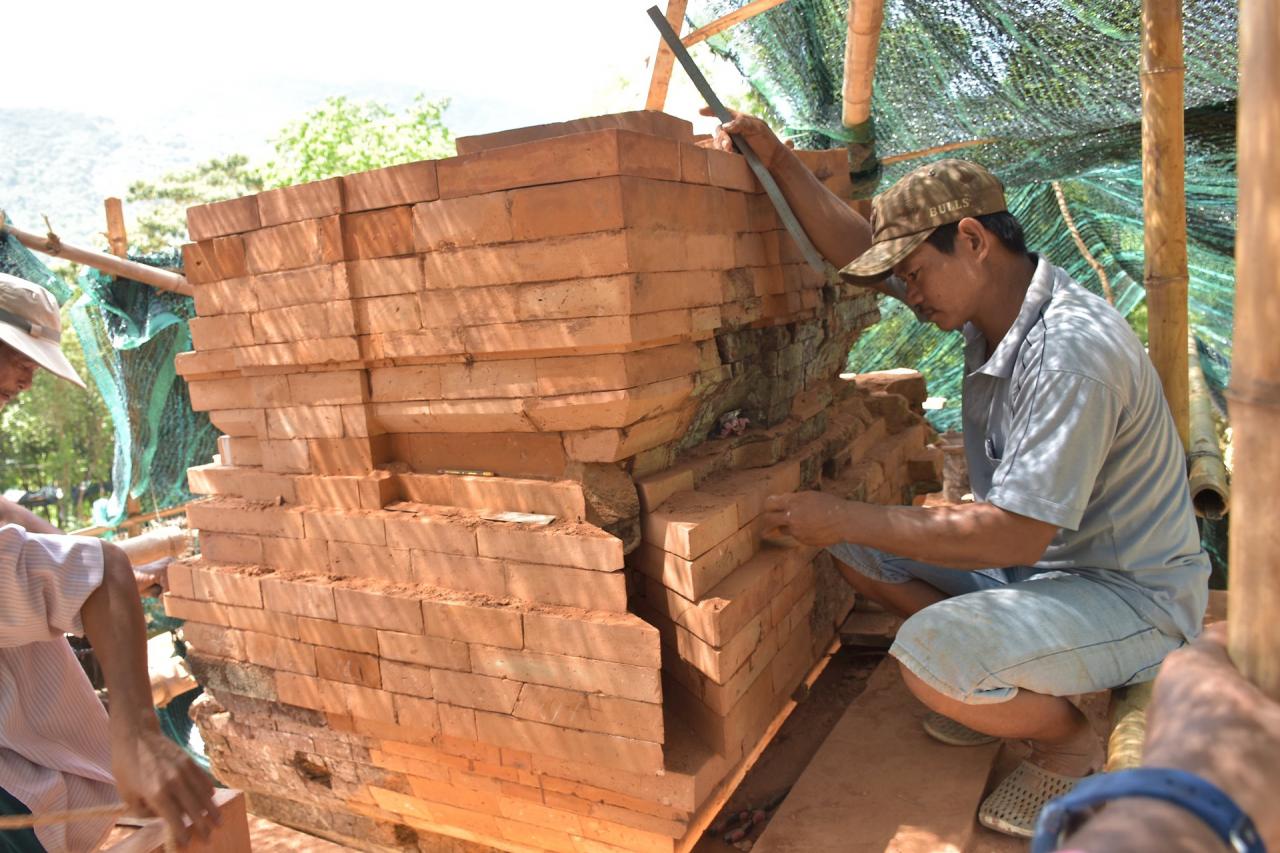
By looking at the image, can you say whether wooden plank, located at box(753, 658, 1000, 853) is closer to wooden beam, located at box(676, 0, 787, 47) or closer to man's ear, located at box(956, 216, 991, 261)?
Answer: man's ear, located at box(956, 216, 991, 261)

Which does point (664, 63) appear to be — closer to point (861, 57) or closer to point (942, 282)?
point (861, 57)

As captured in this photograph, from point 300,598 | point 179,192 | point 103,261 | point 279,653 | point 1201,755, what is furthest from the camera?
point 179,192

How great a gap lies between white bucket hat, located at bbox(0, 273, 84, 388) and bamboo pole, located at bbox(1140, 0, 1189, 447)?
13.4ft

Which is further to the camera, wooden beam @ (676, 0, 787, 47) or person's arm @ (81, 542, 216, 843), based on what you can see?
wooden beam @ (676, 0, 787, 47)

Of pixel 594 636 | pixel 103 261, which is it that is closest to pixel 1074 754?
pixel 594 636

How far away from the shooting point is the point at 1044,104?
5.48m

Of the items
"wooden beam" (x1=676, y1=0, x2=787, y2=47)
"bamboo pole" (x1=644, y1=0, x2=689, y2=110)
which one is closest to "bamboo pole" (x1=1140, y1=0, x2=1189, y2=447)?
"wooden beam" (x1=676, y1=0, x2=787, y2=47)

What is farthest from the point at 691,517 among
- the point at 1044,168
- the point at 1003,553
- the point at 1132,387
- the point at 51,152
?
the point at 51,152

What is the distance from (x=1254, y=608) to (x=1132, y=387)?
1.66m

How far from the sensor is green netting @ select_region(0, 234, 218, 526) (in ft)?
23.9

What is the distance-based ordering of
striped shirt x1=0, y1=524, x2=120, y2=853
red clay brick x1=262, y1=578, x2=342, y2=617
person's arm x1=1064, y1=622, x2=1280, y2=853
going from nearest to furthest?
person's arm x1=1064, y1=622, x2=1280, y2=853, striped shirt x1=0, y1=524, x2=120, y2=853, red clay brick x1=262, y1=578, x2=342, y2=617

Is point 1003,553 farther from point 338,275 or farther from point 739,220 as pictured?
point 338,275

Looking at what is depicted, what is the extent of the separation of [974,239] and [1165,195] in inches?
62.5

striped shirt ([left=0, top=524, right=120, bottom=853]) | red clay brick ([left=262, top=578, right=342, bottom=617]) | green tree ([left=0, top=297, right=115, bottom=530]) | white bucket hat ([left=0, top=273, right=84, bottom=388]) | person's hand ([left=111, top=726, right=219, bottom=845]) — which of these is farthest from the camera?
green tree ([left=0, top=297, right=115, bottom=530])
